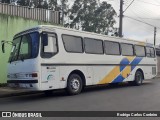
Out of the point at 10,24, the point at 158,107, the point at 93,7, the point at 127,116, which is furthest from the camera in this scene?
the point at 93,7

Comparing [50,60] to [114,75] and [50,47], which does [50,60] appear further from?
[114,75]

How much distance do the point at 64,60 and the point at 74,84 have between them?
120 centimetres

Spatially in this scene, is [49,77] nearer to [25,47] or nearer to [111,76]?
[25,47]

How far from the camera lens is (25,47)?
12.9 meters

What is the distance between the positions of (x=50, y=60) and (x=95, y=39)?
3788mm

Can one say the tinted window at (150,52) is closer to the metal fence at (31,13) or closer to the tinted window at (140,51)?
the tinted window at (140,51)

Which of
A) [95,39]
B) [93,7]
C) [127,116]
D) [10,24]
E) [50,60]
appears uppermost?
[93,7]

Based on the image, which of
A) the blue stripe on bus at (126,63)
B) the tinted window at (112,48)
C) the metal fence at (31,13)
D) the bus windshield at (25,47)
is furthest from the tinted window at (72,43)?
the metal fence at (31,13)

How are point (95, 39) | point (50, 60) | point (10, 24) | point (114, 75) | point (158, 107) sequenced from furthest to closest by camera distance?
point (10, 24) → point (114, 75) → point (95, 39) → point (50, 60) → point (158, 107)

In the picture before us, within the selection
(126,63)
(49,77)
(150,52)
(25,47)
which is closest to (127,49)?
(126,63)

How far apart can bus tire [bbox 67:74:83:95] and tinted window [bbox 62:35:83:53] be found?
119 cm

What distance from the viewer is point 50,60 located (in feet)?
41.7

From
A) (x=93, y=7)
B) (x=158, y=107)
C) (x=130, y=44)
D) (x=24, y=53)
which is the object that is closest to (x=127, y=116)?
(x=158, y=107)

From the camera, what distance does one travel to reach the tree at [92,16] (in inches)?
2180
